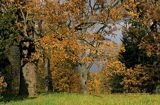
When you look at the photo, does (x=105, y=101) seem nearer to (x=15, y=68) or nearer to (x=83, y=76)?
(x=83, y=76)

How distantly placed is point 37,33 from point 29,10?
2453 mm

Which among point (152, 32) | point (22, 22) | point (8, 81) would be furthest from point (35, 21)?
point (8, 81)

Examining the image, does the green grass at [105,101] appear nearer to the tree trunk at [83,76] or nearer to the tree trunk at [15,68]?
the tree trunk at [83,76]

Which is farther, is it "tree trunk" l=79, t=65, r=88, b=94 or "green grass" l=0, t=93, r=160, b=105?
"tree trunk" l=79, t=65, r=88, b=94

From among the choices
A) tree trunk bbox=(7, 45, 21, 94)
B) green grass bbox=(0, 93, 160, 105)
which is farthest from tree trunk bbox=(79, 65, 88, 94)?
tree trunk bbox=(7, 45, 21, 94)

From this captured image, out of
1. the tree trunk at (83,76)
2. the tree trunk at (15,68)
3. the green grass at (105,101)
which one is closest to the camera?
the green grass at (105,101)

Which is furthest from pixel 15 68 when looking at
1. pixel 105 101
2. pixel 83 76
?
pixel 105 101

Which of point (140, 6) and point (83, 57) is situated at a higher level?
point (140, 6)

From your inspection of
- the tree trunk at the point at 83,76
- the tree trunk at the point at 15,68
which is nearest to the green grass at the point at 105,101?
the tree trunk at the point at 83,76

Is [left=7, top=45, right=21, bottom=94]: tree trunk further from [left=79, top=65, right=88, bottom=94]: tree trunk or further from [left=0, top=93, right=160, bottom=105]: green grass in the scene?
[left=0, top=93, right=160, bottom=105]: green grass

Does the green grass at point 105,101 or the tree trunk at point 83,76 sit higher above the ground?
the tree trunk at point 83,76

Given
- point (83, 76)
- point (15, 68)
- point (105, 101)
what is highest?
point (15, 68)

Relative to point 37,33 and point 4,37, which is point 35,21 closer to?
point 37,33

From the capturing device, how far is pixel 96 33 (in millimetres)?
37031
